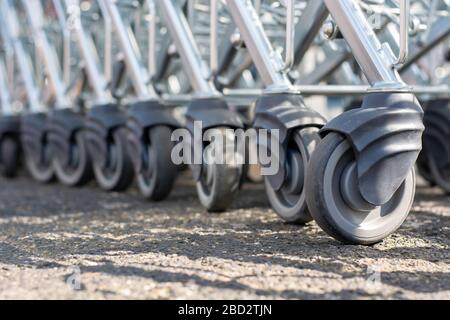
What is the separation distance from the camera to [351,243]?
3.48 metres

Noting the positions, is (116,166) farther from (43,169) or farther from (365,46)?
(365,46)

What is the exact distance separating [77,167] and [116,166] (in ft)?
2.63

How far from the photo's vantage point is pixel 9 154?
7918 millimetres

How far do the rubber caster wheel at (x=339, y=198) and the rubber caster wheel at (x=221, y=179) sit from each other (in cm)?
130

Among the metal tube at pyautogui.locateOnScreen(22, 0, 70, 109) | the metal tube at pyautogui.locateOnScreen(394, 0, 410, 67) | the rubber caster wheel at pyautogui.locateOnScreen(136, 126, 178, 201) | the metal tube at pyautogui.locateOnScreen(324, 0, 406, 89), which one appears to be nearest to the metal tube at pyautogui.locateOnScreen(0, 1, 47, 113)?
the metal tube at pyautogui.locateOnScreen(22, 0, 70, 109)

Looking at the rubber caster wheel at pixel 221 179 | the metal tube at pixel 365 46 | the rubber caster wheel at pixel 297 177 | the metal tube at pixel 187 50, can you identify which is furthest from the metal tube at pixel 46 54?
the metal tube at pixel 365 46

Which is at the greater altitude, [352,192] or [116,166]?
[116,166]

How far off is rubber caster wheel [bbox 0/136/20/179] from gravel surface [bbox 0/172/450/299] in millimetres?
2977

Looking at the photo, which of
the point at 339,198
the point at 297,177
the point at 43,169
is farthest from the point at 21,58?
the point at 339,198

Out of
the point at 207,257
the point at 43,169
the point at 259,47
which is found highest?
the point at 259,47

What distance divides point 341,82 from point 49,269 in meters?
4.72

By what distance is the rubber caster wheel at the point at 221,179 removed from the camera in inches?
186
